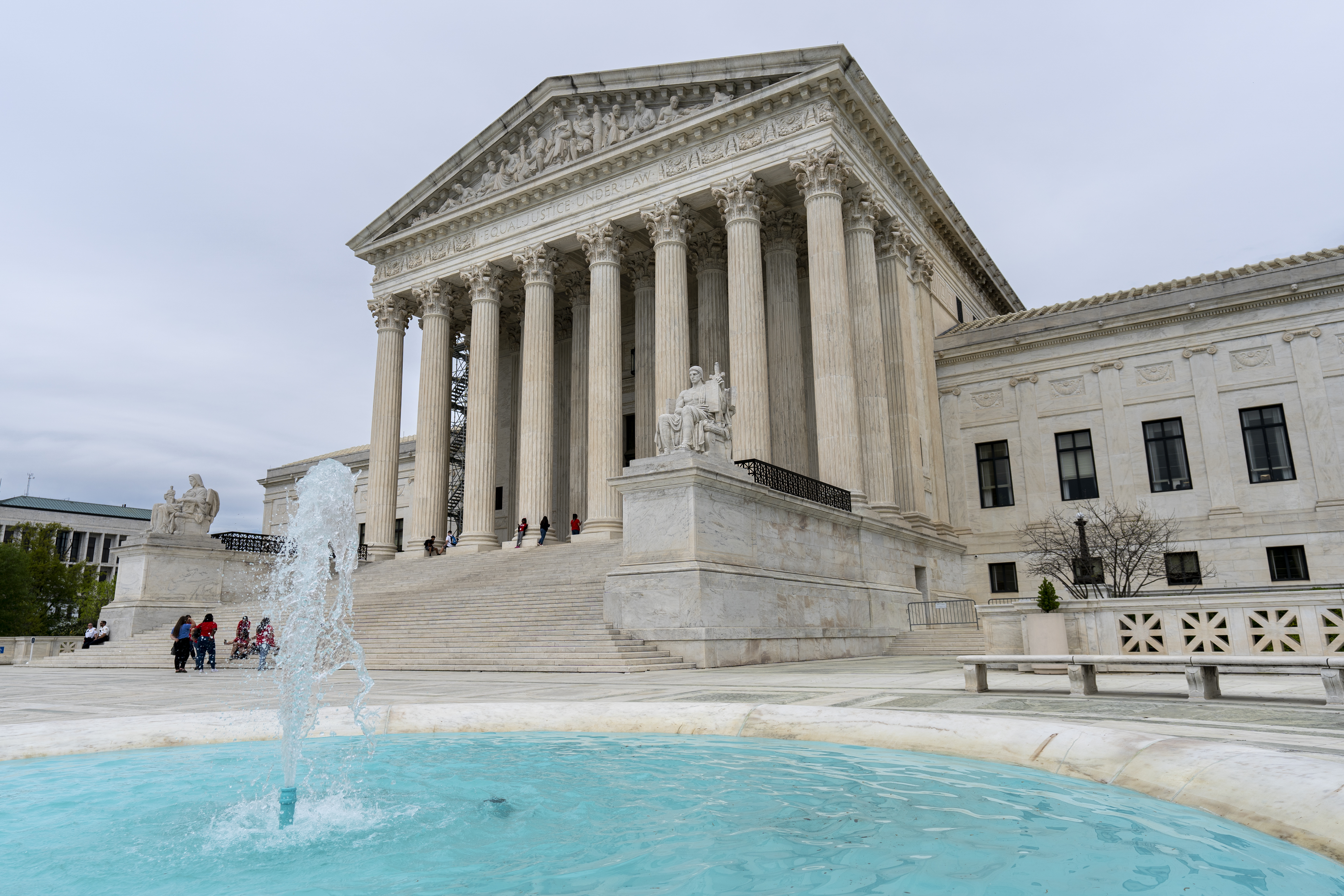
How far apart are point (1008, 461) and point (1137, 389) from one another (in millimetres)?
4961

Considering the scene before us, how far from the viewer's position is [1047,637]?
12609 millimetres

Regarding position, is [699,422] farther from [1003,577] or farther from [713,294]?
[1003,577]

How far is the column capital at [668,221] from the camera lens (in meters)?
28.1

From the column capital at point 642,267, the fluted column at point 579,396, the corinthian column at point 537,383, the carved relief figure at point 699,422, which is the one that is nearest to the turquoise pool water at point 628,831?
the carved relief figure at point 699,422

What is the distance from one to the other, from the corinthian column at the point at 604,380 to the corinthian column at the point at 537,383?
1.66 meters

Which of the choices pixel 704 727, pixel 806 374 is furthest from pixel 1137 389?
pixel 704 727

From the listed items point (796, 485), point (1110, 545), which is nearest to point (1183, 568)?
point (1110, 545)

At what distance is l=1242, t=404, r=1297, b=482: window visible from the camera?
27062 millimetres

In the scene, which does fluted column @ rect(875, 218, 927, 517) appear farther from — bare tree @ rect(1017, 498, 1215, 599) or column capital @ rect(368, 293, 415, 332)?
column capital @ rect(368, 293, 415, 332)

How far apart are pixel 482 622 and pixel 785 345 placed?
49.9 feet

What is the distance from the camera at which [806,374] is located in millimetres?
31688

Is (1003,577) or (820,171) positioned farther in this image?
(1003,577)

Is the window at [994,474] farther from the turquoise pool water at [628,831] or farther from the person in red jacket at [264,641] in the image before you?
the turquoise pool water at [628,831]

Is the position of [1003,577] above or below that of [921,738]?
above
